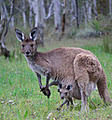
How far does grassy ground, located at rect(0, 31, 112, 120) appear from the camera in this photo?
3.45m

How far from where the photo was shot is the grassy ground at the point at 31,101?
345cm

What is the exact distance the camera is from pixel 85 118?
3215 mm

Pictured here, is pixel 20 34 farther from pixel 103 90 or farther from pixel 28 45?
pixel 103 90

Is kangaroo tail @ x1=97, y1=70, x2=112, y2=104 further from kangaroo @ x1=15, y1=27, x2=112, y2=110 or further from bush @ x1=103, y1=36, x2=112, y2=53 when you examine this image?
bush @ x1=103, y1=36, x2=112, y2=53

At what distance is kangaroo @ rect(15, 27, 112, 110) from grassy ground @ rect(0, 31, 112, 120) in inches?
11.8

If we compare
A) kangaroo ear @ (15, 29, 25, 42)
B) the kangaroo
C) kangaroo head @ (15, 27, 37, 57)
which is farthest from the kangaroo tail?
kangaroo ear @ (15, 29, 25, 42)

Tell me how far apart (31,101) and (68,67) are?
1.13 metres

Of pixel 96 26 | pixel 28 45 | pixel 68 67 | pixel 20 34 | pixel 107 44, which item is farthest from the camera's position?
pixel 96 26

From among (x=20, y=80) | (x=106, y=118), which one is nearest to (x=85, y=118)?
(x=106, y=118)

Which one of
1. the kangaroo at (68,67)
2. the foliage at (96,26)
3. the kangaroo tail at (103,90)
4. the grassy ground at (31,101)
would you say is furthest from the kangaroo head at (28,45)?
the foliage at (96,26)

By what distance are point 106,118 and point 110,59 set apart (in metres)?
4.24

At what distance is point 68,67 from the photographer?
13.2 feet

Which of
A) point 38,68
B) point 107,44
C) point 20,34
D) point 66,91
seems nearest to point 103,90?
point 66,91

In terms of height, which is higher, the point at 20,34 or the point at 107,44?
the point at 20,34
